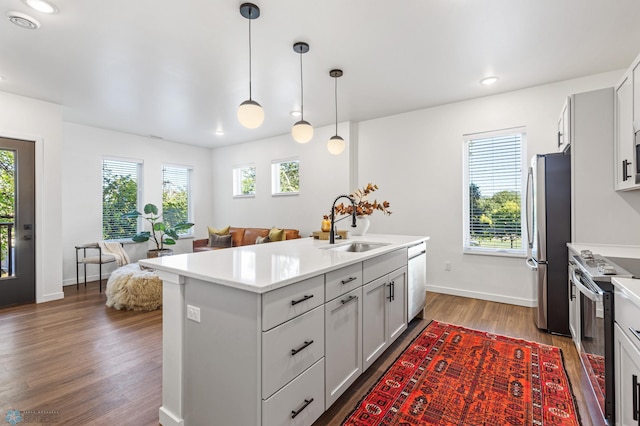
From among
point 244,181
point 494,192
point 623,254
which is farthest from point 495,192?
point 244,181

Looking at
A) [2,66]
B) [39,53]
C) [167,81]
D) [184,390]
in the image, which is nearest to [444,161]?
[167,81]

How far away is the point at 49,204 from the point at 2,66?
1805mm

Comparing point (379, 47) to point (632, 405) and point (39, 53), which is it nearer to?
point (632, 405)

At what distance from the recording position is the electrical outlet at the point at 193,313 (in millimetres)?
1600

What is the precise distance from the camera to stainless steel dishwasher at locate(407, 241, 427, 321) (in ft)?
9.94

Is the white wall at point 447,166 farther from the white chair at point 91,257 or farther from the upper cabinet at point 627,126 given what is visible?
the white chair at point 91,257

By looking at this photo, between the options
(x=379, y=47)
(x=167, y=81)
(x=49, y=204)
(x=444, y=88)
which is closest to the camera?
(x=379, y=47)

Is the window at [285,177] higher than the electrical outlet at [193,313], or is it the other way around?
the window at [285,177]

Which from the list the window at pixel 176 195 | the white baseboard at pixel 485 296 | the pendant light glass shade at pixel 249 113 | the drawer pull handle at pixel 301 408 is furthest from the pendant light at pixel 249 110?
the window at pixel 176 195

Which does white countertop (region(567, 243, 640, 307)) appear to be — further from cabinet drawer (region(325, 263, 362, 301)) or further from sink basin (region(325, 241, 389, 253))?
sink basin (region(325, 241, 389, 253))

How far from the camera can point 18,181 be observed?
3.97 m

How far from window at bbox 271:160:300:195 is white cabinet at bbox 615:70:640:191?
465 cm

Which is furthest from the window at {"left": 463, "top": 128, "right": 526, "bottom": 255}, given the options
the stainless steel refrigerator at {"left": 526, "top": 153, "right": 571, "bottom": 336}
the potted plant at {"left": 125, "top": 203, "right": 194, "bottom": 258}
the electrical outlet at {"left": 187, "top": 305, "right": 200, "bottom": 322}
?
the potted plant at {"left": 125, "top": 203, "right": 194, "bottom": 258}

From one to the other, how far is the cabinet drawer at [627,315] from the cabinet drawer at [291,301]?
1.40 m
